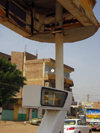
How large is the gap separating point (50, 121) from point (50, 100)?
1323 millimetres

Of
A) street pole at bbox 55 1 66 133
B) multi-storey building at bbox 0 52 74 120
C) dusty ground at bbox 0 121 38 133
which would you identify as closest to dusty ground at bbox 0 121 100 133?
dusty ground at bbox 0 121 38 133

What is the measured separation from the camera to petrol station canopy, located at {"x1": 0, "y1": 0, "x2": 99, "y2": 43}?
9781 mm

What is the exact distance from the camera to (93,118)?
25.9m

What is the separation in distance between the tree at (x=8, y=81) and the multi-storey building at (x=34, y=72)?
781 cm

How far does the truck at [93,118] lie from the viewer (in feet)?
81.6

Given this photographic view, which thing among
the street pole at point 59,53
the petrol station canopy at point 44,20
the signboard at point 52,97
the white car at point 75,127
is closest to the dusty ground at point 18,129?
the white car at point 75,127

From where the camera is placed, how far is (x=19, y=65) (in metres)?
50.8

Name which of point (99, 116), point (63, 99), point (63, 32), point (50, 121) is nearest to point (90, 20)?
point (63, 32)

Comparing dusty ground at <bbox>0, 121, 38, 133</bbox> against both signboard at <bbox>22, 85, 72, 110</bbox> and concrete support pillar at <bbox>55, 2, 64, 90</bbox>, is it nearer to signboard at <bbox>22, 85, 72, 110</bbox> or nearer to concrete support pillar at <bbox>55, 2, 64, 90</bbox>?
concrete support pillar at <bbox>55, 2, 64, 90</bbox>

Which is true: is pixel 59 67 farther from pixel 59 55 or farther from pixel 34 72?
pixel 34 72

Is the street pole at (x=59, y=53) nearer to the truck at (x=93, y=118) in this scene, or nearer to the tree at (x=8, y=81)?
the truck at (x=93, y=118)

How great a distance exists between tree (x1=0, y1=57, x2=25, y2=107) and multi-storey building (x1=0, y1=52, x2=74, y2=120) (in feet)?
25.6

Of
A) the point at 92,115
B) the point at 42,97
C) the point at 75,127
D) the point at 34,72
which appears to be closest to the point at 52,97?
the point at 42,97

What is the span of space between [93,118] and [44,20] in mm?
16817
